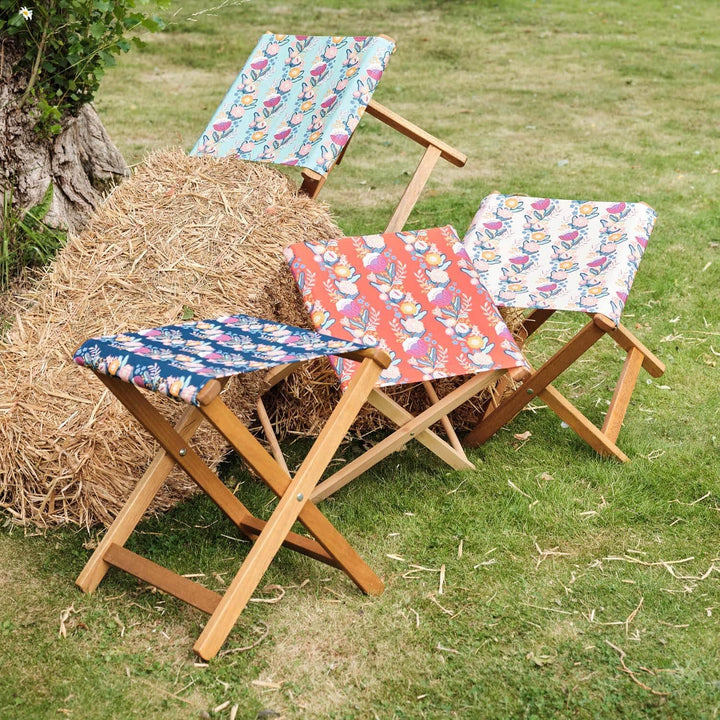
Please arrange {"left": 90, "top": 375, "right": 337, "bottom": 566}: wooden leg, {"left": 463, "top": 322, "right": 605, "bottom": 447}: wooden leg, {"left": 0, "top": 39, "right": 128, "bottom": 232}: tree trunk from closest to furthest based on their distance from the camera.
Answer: {"left": 90, "top": 375, "right": 337, "bottom": 566}: wooden leg
{"left": 463, "top": 322, "right": 605, "bottom": 447}: wooden leg
{"left": 0, "top": 39, "right": 128, "bottom": 232}: tree trunk

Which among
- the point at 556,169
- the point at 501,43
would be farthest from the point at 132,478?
the point at 501,43

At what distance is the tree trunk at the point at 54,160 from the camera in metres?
4.26

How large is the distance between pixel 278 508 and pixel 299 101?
7.03 ft

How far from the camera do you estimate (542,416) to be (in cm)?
401

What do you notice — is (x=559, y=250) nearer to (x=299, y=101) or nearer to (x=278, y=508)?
(x=299, y=101)

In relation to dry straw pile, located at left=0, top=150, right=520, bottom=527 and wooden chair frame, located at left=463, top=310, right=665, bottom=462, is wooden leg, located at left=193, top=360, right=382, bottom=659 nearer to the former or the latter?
dry straw pile, located at left=0, top=150, right=520, bottom=527

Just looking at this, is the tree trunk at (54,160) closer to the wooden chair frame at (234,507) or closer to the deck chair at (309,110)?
the deck chair at (309,110)

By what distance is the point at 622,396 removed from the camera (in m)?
3.79

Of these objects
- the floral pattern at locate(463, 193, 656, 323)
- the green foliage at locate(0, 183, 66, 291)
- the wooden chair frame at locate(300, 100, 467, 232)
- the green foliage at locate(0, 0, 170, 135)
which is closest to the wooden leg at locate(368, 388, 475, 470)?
the floral pattern at locate(463, 193, 656, 323)

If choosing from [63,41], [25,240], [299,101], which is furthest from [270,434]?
[63,41]

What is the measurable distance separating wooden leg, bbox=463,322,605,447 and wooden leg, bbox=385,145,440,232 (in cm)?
86

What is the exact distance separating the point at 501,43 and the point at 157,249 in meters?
8.96

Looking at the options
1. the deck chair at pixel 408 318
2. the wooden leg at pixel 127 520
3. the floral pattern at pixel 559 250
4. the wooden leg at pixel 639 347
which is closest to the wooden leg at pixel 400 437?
the deck chair at pixel 408 318

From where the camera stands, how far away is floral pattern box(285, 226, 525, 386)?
3303 millimetres
